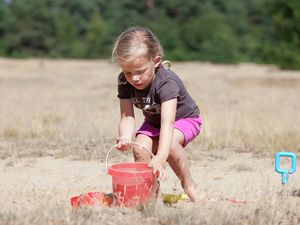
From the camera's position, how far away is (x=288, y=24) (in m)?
28.6

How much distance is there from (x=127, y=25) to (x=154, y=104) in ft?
159

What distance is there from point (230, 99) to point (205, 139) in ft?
27.5

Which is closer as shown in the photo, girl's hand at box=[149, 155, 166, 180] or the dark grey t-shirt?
girl's hand at box=[149, 155, 166, 180]

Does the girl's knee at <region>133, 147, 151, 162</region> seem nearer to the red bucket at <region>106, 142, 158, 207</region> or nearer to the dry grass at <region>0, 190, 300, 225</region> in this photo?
the red bucket at <region>106, 142, 158, 207</region>

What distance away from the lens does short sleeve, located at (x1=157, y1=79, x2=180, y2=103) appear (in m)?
3.74

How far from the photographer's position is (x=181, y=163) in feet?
12.6

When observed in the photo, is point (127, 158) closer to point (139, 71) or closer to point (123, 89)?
point (123, 89)

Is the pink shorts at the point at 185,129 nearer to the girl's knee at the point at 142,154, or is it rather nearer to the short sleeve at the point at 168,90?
the girl's knee at the point at 142,154

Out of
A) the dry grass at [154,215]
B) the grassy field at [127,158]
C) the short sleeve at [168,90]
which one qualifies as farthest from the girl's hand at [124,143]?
the dry grass at [154,215]

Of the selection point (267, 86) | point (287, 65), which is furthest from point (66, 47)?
point (267, 86)

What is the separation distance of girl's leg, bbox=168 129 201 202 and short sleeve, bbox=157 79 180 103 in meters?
0.30

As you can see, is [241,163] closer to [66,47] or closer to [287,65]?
[287,65]

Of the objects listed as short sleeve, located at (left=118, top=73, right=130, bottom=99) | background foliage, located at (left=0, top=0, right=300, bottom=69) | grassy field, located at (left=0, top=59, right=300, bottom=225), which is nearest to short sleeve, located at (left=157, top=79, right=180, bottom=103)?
short sleeve, located at (left=118, top=73, right=130, bottom=99)

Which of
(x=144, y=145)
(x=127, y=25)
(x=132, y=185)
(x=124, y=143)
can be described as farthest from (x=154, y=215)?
(x=127, y=25)
